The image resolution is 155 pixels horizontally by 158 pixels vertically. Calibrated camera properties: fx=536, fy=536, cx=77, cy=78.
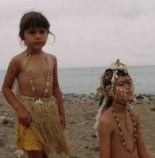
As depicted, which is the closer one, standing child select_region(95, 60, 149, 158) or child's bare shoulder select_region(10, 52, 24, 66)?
standing child select_region(95, 60, 149, 158)

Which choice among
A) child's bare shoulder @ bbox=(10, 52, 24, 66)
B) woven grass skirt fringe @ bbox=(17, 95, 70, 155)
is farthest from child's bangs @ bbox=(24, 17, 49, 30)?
woven grass skirt fringe @ bbox=(17, 95, 70, 155)

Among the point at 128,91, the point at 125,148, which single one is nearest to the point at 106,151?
the point at 125,148

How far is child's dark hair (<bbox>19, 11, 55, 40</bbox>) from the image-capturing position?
4.89 meters

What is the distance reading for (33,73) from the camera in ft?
16.3

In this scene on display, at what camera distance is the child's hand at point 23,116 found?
4.88m

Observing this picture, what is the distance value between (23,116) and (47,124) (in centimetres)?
29

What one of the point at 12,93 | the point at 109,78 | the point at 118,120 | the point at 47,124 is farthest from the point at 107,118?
the point at 12,93

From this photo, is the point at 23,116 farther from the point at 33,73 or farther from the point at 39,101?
the point at 33,73

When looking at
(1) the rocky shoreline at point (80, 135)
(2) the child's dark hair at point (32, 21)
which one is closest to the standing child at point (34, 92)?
(2) the child's dark hair at point (32, 21)

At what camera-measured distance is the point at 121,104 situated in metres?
4.42

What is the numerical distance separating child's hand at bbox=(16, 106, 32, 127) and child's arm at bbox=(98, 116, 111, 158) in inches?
32.5

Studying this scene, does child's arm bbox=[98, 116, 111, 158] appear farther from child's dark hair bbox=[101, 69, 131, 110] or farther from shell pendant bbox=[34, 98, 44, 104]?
shell pendant bbox=[34, 98, 44, 104]

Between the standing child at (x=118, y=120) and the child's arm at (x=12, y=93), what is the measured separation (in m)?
0.77

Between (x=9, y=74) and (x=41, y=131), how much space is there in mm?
606
